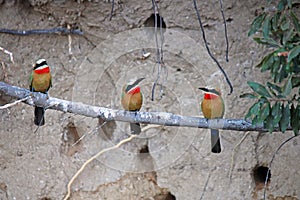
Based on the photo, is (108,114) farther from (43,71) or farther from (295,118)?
(295,118)

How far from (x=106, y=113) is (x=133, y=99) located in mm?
531

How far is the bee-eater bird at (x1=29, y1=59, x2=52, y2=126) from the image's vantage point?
387 centimetres

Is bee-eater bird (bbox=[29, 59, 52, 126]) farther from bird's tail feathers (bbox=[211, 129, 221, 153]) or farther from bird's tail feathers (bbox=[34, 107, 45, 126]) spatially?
bird's tail feathers (bbox=[211, 129, 221, 153])

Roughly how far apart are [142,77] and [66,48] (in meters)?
0.58

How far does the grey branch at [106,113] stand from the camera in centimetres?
332

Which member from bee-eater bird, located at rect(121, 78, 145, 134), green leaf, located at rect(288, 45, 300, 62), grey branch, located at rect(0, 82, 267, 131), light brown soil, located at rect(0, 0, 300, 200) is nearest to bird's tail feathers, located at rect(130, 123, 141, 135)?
bee-eater bird, located at rect(121, 78, 145, 134)

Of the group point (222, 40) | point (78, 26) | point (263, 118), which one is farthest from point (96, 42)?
point (263, 118)

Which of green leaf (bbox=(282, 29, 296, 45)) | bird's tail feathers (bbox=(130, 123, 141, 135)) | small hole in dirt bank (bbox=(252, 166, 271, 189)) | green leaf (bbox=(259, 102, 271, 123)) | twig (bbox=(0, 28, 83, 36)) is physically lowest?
small hole in dirt bank (bbox=(252, 166, 271, 189))

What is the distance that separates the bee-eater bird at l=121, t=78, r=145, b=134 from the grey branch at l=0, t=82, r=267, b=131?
1.40ft

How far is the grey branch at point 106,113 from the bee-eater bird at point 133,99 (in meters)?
0.43

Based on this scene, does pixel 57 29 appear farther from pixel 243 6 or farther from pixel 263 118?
pixel 263 118

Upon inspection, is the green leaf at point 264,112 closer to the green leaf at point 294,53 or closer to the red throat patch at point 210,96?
the green leaf at point 294,53

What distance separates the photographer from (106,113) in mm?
3338

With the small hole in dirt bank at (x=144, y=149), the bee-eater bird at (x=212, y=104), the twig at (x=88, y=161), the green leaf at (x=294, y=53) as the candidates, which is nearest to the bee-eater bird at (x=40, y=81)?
the twig at (x=88, y=161)
